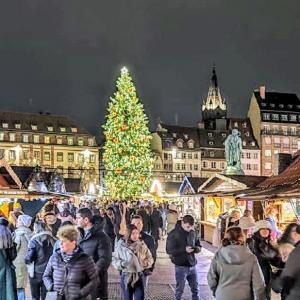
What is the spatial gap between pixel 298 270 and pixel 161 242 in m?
23.1

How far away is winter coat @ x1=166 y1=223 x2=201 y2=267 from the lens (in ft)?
36.6

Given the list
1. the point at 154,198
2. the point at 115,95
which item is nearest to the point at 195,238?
the point at 154,198

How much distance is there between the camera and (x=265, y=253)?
969cm

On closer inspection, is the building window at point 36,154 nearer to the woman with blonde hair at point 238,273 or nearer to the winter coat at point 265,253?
the winter coat at point 265,253

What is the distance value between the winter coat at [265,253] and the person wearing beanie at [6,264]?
3541mm

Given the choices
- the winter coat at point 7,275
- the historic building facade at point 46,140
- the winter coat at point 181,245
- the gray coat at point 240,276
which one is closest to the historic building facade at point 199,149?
the historic building facade at point 46,140

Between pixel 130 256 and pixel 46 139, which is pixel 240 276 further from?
pixel 46 139

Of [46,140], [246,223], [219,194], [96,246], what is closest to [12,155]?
[46,140]

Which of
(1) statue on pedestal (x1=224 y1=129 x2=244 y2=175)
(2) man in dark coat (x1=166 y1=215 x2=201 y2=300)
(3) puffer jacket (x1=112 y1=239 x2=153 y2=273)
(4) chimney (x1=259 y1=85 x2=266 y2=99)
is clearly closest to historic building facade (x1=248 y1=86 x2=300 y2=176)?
(4) chimney (x1=259 y1=85 x2=266 y2=99)

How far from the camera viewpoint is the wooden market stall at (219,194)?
25.3 meters

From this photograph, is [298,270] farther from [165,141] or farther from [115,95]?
[165,141]

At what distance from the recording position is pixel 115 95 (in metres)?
56.4

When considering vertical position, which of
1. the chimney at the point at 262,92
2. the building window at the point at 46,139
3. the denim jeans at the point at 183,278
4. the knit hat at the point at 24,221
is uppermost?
the chimney at the point at 262,92

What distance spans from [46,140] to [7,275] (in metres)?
94.7
